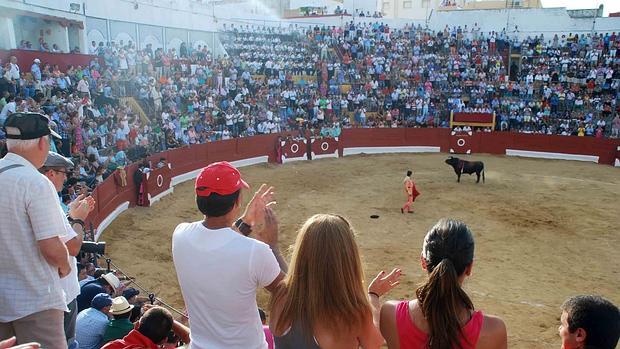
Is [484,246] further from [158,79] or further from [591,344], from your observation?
[158,79]

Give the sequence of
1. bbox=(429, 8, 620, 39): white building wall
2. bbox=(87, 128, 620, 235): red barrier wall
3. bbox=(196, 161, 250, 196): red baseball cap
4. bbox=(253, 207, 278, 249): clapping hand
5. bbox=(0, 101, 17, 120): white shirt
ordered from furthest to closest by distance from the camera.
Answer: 1. bbox=(429, 8, 620, 39): white building wall
2. bbox=(87, 128, 620, 235): red barrier wall
3. bbox=(0, 101, 17, 120): white shirt
4. bbox=(253, 207, 278, 249): clapping hand
5. bbox=(196, 161, 250, 196): red baseball cap

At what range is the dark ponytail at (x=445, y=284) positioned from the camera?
6.73ft

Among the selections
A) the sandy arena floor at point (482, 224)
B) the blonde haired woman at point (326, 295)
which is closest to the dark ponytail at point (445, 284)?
the blonde haired woman at point (326, 295)

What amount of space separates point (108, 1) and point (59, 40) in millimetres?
3190

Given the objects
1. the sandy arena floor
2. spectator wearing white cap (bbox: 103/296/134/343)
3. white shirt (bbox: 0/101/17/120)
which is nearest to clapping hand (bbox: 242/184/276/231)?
spectator wearing white cap (bbox: 103/296/134/343)

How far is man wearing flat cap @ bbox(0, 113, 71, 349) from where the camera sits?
2.41 m

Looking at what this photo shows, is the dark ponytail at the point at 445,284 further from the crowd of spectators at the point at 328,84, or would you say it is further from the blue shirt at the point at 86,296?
the crowd of spectators at the point at 328,84

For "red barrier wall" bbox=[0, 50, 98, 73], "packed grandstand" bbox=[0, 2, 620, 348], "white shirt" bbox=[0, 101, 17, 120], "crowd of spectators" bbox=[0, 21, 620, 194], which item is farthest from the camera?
"crowd of spectators" bbox=[0, 21, 620, 194]

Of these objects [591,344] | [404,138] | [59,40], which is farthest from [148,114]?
[591,344]

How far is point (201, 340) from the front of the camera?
2424 mm

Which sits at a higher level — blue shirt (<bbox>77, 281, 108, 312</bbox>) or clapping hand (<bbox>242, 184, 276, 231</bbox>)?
clapping hand (<bbox>242, 184, 276, 231</bbox>)

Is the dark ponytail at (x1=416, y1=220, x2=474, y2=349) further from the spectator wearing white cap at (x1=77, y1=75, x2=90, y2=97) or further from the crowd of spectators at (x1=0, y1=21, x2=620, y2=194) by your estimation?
the spectator wearing white cap at (x1=77, y1=75, x2=90, y2=97)

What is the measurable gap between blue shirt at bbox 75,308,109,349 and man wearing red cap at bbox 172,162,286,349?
5.03 ft

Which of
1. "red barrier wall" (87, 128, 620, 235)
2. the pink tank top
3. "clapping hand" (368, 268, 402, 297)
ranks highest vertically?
"clapping hand" (368, 268, 402, 297)
